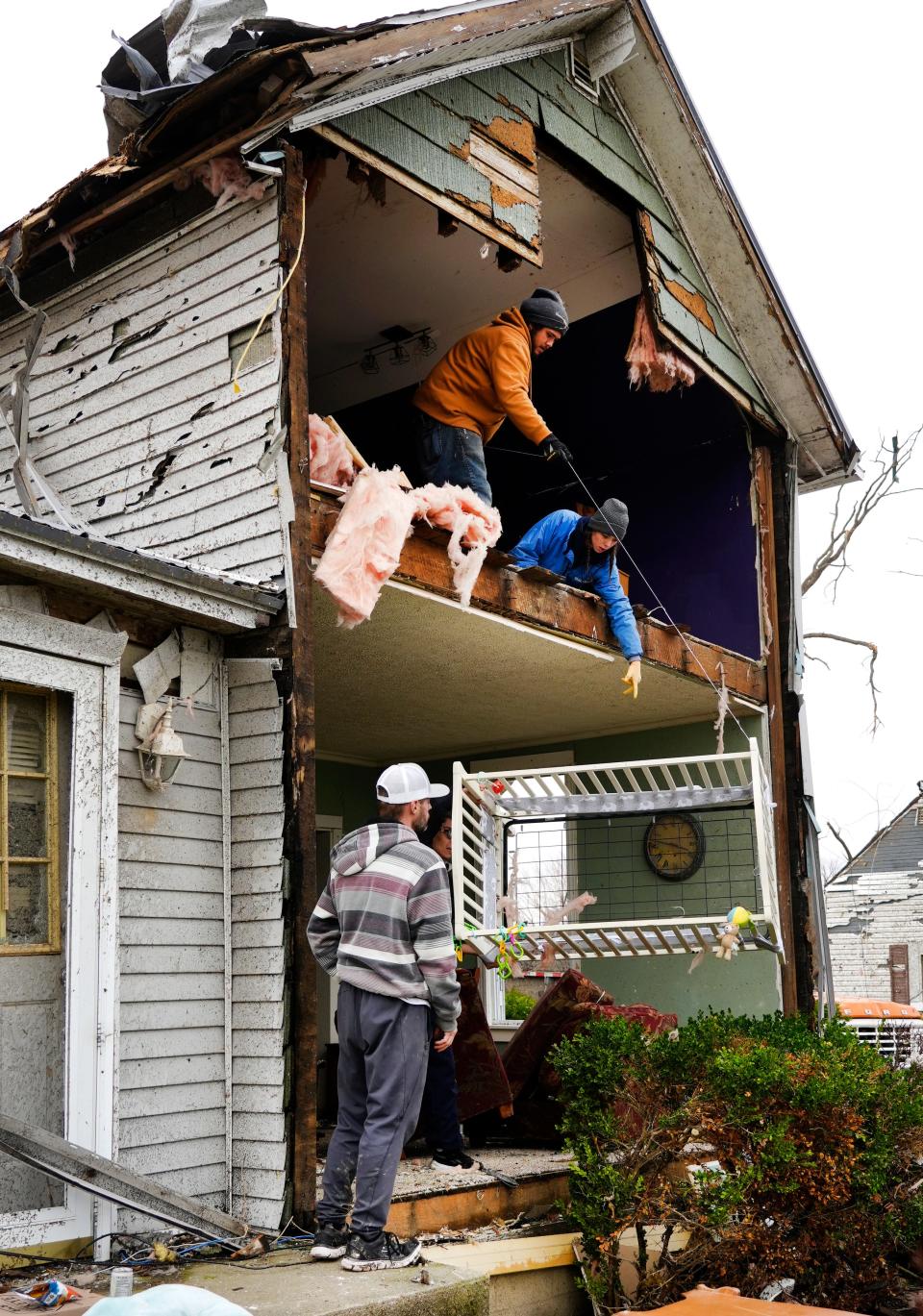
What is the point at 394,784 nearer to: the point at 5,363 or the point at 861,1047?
the point at 861,1047

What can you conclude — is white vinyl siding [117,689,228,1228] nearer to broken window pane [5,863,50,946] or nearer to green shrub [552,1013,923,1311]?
broken window pane [5,863,50,946]

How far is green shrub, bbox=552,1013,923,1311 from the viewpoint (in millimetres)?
5203

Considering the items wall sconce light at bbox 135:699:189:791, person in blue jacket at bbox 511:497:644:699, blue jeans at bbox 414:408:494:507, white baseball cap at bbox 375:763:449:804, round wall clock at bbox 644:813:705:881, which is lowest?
round wall clock at bbox 644:813:705:881

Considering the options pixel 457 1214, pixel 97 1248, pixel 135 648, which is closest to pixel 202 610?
pixel 135 648

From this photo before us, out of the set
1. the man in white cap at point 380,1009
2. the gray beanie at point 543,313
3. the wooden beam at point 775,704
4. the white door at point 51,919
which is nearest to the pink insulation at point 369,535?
the white door at point 51,919

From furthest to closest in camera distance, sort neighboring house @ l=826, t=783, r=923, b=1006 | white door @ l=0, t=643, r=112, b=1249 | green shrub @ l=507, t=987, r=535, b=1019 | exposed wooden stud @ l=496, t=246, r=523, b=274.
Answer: neighboring house @ l=826, t=783, r=923, b=1006, green shrub @ l=507, t=987, r=535, b=1019, exposed wooden stud @ l=496, t=246, r=523, b=274, white door @ l=0, t=643, r=112, b=1249

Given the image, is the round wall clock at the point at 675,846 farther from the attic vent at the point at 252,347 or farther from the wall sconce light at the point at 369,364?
the attic vent at the point at 252,347

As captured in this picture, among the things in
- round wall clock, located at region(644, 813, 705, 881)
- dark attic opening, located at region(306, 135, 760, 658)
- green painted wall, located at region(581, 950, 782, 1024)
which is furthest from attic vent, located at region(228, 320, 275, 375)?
green painted wall, located at region(581, 950, 782, 1024)

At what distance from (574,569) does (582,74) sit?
3493mm

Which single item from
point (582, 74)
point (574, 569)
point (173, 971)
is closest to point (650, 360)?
point (574, 569)

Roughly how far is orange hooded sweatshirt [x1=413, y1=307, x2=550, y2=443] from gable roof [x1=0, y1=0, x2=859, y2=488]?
63.7 inches

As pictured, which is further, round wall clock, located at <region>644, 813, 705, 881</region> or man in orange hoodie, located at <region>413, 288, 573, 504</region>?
round wall clock, located at <region>644, 813, 705, 881</region>

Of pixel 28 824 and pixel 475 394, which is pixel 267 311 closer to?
pixel 475 394

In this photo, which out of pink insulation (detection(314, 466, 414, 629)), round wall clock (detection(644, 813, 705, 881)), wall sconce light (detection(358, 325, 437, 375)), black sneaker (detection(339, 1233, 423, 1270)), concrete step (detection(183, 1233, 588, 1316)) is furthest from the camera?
round wall clock (detection(644, 813, 705, 881))
